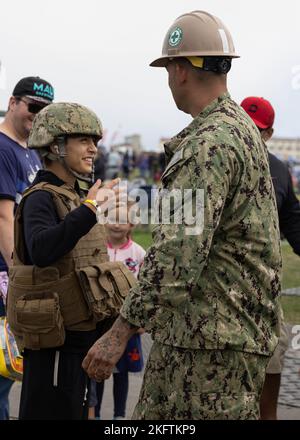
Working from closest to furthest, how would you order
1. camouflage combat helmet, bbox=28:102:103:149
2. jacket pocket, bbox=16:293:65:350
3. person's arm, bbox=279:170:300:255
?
jacket pocket, bbox=16:293:65:350, camouflage combat helmet, bbox=28:102:103:149, person's arm, bbox=279:170:300:255

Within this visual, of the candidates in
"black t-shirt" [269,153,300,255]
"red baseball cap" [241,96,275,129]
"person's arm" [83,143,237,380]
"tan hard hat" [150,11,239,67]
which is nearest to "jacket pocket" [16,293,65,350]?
"person's arm" [83,143,237,380]

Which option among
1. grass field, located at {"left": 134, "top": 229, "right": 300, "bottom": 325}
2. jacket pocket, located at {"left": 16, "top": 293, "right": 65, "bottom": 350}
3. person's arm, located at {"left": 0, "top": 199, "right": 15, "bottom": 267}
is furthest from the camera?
grass field, located at {"left": 134, "top": 229, "right": 300, "bottom": 325}

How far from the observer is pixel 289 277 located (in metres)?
12.8

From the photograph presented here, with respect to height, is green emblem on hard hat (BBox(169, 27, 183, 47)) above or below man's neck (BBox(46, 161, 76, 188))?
above

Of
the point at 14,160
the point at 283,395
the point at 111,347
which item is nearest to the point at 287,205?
the point at 14,160

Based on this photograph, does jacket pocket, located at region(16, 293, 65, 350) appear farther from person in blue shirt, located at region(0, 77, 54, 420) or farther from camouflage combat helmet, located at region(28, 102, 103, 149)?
person in blue shirt, located at region(0, 77, 54, 420)

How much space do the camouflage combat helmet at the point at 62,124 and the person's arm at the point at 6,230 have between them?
85 cm

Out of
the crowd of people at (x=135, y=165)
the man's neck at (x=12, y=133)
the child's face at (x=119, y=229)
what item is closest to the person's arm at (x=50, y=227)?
the man's neck at (x=12, y=133)

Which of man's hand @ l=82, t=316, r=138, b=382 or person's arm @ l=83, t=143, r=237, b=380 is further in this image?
man's hand @ l=82, t=316, r=138, b=382

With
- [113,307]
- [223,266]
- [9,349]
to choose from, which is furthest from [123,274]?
[223,266]

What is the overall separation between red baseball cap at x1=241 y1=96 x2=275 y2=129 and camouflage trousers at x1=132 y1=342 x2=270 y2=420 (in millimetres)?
2438

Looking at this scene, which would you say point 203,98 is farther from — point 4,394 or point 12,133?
point 4,394

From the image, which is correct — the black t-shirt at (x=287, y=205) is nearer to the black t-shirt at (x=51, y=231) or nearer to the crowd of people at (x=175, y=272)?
the crowd of people at (x=175, y=272)

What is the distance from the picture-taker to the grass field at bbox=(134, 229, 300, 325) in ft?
31.2
